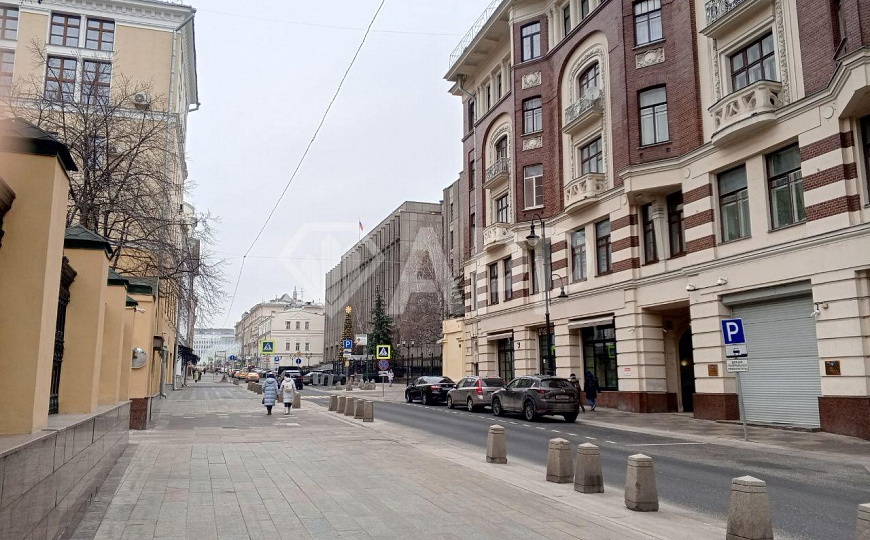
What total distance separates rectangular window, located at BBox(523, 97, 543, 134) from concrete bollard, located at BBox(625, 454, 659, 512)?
2752 centimetres

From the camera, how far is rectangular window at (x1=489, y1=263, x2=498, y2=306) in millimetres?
38594

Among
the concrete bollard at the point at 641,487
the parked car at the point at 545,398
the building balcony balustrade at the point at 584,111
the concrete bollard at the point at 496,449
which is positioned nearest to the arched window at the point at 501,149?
the building balcony balustrade at the point at 584,111

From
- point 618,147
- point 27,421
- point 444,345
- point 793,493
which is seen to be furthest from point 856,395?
point 444,345

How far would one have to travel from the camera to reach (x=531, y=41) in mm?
34406

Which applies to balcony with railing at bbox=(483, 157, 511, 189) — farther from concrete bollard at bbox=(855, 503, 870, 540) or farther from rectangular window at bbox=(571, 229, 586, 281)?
concrete bollard at bbox=(855, 503, 870, 540)

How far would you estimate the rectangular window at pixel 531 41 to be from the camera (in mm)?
34062

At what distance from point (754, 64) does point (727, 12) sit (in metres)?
1.89

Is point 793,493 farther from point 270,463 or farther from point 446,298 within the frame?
point 446,298

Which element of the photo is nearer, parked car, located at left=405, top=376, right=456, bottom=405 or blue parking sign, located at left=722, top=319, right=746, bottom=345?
blue parking sign, located at left=722, top=319, right=746, bottom=345

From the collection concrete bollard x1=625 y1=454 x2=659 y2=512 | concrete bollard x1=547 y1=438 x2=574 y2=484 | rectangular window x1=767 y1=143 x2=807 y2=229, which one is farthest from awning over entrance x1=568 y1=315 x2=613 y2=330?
concrete bollard x1=625 y1=454 x2=659 y2=512

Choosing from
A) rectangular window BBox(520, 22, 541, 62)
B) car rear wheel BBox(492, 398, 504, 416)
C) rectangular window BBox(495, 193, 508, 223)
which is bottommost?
car rear wheel BBox(492, 398, 504, 416)

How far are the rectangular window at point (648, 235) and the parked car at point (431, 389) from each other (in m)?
11.3

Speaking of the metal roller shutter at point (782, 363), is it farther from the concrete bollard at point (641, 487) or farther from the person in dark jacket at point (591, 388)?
the concrete bollard at point (641, 487)

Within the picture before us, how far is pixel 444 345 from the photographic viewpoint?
46344 millimetres
